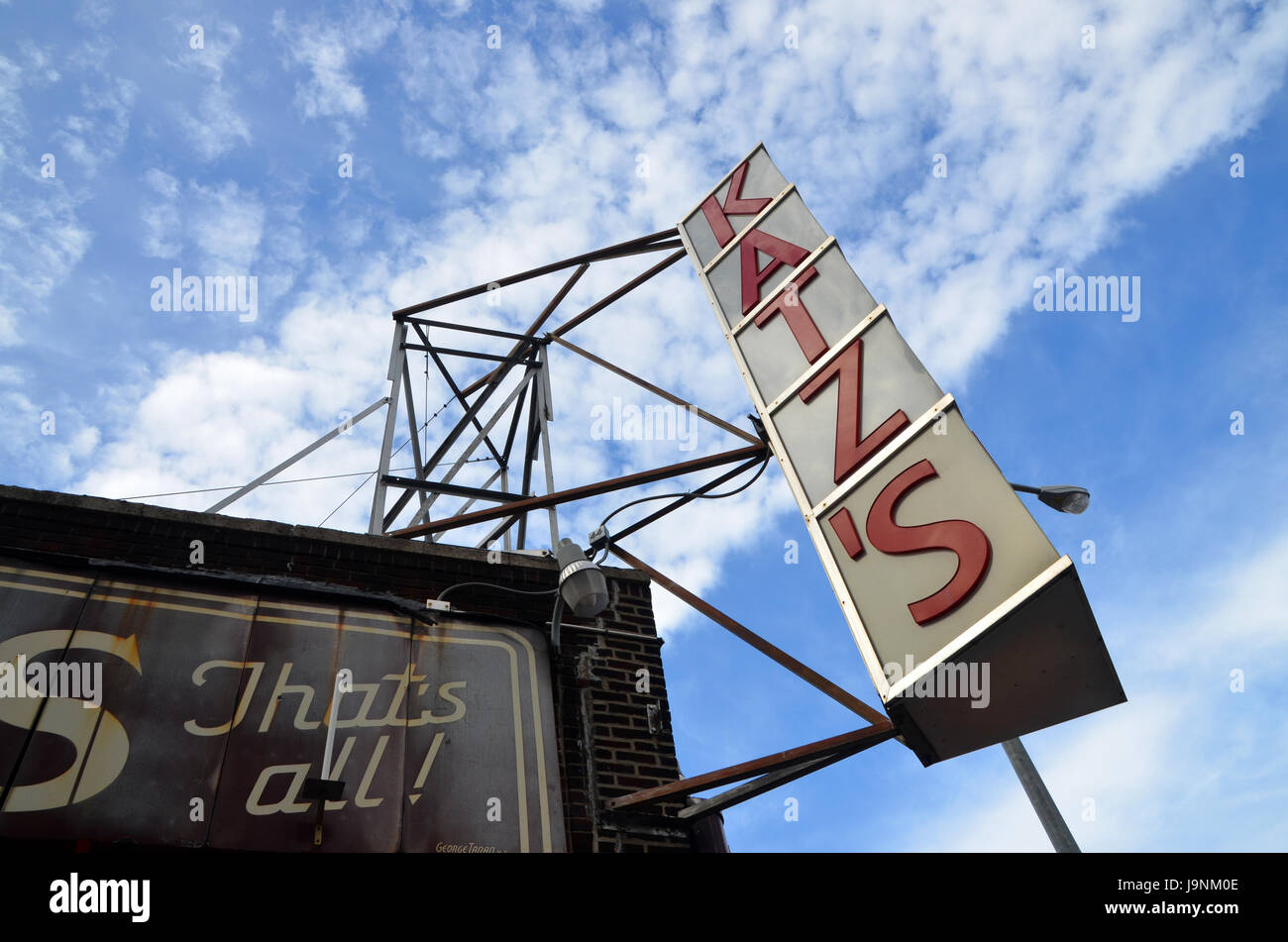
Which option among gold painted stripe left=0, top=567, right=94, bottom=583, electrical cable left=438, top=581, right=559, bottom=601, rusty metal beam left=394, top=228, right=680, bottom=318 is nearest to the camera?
gold painted stripe left=0, top=567, right=94, bottom=583

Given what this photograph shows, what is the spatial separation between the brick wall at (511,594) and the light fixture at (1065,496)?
361 cm

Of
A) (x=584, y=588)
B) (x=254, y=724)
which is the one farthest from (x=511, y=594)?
(x=254, y=724)

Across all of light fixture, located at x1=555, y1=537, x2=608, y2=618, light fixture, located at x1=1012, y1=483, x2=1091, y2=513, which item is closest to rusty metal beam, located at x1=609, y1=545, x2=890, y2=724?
light fixture, located at x1=555, y1=537, x2=608, y2=618

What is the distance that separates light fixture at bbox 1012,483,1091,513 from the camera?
7809 millimetres

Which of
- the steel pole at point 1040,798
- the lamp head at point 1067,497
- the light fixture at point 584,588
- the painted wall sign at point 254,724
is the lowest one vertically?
the steel pole at point 1040,798

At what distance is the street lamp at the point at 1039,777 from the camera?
7126 mm

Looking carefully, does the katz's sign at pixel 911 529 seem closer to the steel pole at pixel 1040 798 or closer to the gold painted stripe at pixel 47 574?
the steel pole at pixel 1040 798

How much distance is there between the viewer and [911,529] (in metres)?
5.65

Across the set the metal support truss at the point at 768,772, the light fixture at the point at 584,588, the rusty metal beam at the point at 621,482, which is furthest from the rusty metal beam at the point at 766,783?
the rusty metal beam at the point at 621,482

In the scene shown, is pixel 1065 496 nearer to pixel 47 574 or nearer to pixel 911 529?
pixel 911 529

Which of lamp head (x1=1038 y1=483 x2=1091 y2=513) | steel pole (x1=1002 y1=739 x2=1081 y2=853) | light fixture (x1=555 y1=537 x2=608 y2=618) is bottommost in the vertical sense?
steel pole (x1=1002 y1=739 x2=1081 y2=853)

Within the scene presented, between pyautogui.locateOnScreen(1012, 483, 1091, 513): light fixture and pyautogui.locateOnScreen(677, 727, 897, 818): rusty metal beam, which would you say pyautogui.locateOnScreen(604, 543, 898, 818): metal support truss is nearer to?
pyautogui.locateOnScreen(677, 727, 897, 818): rusty metal beam

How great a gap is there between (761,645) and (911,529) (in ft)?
5.23
